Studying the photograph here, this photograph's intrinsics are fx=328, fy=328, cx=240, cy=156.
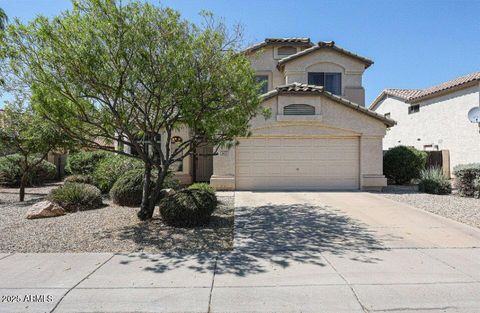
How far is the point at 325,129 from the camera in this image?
14.4 metres

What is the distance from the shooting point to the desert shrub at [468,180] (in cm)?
1251

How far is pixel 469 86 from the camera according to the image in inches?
762

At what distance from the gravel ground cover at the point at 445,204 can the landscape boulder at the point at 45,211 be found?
10.9 m

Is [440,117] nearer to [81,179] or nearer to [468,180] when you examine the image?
[468,180]

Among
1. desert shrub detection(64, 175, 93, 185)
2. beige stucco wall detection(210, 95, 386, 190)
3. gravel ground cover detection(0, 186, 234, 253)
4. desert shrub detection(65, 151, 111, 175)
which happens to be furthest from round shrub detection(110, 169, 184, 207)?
desert shrub detection(65, 151, 111, 175)

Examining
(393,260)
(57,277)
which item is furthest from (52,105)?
(393,260)

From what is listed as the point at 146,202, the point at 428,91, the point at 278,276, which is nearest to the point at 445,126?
the point at 428,91

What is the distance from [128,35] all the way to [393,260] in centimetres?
631

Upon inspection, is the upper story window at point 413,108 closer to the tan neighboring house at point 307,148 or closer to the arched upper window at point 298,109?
the tan neighboring house at point 307,148

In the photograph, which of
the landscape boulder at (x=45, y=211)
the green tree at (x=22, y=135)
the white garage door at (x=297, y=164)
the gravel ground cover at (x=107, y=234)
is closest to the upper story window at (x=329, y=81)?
the white garage door at (x=297, y=164)

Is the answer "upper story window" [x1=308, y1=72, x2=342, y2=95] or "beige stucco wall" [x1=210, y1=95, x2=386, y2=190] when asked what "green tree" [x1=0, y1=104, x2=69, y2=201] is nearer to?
"beige stucco wall" [x1=210, y1=95, x2=386, y2=190]

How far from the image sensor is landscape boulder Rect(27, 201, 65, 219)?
28.7 feet

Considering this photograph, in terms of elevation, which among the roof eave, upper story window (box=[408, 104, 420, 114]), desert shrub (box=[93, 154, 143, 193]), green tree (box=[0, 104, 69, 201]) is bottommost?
desert shrub (box=[93, 154, 143, 193])

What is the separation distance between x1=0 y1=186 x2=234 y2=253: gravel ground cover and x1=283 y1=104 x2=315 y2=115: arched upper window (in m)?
6.33
